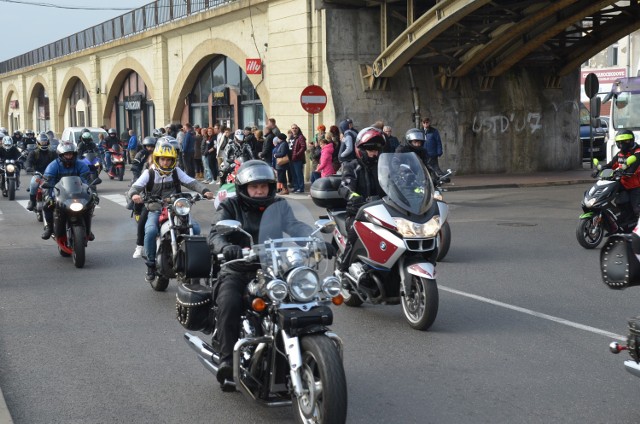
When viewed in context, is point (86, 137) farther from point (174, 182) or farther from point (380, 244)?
point (380, 244)

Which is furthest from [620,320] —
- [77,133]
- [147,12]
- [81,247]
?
[147,12]

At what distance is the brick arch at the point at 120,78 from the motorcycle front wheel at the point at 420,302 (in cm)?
3095

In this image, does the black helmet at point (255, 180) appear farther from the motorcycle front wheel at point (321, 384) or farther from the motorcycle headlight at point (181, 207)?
the motorcycle headlight at point (181, 207)

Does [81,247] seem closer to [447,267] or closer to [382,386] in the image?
[447,267]

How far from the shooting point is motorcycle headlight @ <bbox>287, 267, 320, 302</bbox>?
4.71 m

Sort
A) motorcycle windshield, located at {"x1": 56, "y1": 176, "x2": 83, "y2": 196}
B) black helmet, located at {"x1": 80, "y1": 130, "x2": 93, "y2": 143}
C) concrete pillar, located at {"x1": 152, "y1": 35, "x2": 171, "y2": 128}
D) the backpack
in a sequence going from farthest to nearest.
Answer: concrete pillar, located at {"x1": 152, "y1": 35, "x2": 171, "y2": 128}, black helmet, located at {"x1": 80, "y1": 130, "x2": 93, "y2": 143}, motorcycle windshield, located at {"x1": 56, "y1": 176, "x2": 83, "y2": 196}, the backpack

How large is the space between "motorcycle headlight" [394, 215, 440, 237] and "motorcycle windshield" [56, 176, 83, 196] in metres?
5.32

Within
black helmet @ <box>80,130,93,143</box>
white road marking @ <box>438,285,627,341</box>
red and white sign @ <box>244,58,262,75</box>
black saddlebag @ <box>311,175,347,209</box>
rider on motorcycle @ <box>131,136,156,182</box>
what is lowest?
white road marking @ <box>438,285,627,341</box>

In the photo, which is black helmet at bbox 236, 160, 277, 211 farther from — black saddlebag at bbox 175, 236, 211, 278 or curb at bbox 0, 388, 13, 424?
curb at bbox 0, 388, 13, 424

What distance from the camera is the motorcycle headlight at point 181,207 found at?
8727 millimetres

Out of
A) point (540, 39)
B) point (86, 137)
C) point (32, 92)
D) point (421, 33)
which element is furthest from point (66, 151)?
point (32, 92)

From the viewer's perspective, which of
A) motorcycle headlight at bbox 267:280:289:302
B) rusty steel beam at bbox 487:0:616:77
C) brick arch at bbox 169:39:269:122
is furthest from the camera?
brick arch at bbox 169:39:269:122

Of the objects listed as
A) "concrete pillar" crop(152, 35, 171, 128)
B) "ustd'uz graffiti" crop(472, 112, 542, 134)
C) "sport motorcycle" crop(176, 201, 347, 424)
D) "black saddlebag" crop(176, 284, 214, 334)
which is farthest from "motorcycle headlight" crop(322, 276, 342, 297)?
"concrete pillar" crop(152, 35, 171, 128)

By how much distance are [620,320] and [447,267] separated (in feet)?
10.6
